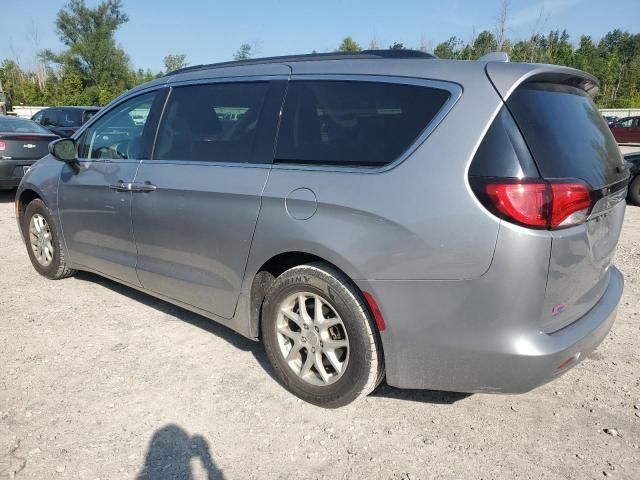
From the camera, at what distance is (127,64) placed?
52.8 m

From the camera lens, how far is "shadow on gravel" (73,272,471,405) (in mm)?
2979

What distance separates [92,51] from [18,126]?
46855 mm

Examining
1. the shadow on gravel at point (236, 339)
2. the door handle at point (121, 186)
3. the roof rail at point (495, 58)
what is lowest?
the shadow on gravel at point (236, 339)

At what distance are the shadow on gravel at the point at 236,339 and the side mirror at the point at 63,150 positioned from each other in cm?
122

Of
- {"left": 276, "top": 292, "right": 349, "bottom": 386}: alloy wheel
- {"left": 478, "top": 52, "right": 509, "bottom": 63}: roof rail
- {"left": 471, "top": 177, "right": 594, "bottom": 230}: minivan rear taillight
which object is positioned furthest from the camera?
{"left": 276, "top": 292, "right": 349, "bottom": 386}: alloy wheel

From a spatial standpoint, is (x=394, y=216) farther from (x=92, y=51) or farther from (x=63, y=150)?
(x=92, y=51)

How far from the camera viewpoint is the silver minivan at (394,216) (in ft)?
7.28

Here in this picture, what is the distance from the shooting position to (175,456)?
8.13ft

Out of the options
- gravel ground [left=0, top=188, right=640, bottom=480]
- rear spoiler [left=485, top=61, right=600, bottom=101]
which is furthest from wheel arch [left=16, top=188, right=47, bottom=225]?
rear spoiler [left=485, top=61, right=600, bottom=101]

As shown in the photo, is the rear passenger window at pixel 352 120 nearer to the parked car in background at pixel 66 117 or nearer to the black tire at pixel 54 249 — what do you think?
the black tire at pixel 54 249

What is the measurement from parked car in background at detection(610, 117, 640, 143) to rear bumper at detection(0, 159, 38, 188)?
85.3 ft

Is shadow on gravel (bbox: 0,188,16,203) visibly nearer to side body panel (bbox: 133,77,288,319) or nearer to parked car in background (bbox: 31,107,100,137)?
parked car in background (bbox: 31,107,100,137)

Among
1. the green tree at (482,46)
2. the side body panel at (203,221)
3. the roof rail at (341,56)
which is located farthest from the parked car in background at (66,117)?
the green tree at (482,46)

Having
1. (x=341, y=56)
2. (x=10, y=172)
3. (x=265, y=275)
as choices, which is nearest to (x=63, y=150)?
(x=265, y=275)
